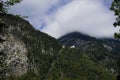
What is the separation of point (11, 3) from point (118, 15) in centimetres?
1034

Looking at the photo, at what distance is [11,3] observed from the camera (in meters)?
23.8

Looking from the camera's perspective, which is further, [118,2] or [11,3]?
[118,2]

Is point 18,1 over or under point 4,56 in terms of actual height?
over

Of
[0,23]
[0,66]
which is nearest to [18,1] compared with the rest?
[0,23]

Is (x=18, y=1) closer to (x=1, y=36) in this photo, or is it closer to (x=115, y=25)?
(x=1, y=36)

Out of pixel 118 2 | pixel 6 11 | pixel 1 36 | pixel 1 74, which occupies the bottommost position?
pixel 1 74

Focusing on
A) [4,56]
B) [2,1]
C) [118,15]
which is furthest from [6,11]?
[118,15]

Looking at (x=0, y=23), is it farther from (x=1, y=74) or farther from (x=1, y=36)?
(x=1, y=74)

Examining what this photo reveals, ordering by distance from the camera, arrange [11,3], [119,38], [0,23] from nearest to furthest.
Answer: [0,23]
[11,3]
[119,38]

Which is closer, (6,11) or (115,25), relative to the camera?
(6,11)

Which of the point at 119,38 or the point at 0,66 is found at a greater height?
the point at 119,38

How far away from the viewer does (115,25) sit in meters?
31.3

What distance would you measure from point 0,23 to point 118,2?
41.4ft

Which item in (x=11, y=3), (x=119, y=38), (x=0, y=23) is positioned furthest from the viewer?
(x=119, y=38)
